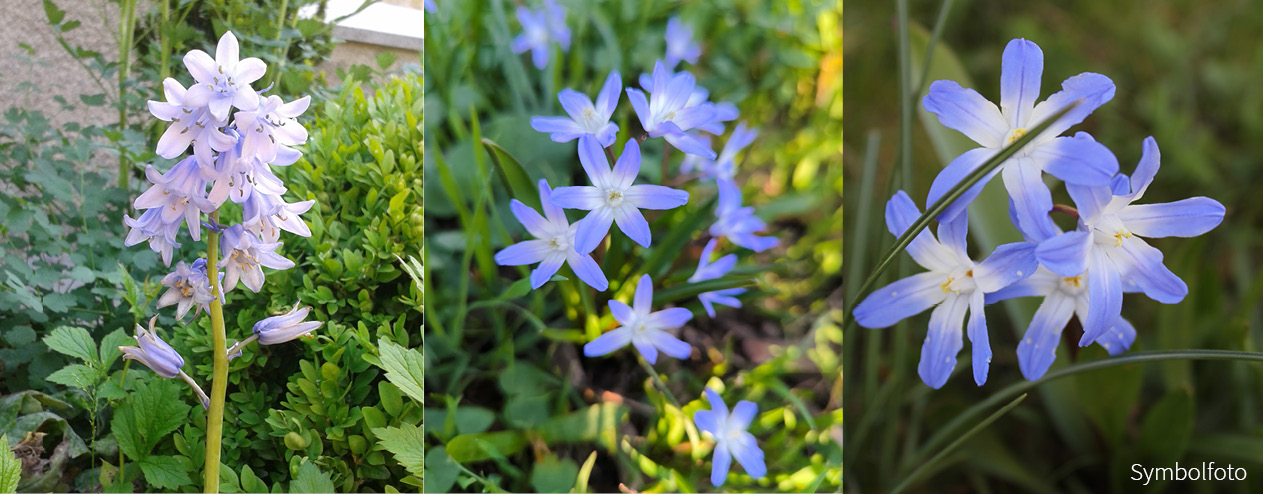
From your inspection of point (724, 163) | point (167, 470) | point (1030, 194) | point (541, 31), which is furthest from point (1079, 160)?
point (167, 470)

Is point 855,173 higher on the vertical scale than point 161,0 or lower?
lower

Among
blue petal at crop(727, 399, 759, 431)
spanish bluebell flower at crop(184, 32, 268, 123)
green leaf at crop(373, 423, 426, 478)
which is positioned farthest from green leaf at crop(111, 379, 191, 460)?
blue petal at crop(727, 399, 759, 431)

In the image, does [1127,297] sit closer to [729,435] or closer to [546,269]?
[729,435]

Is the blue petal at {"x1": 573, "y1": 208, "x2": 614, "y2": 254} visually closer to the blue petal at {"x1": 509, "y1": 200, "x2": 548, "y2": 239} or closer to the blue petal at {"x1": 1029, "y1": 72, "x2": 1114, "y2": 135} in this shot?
the blue petal at {"x1": 509, "y1": 200, "x2": 548, "y2": 239}

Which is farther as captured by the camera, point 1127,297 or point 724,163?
point 724,163

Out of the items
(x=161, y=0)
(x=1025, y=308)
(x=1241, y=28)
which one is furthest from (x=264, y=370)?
(x=1241, y=28)

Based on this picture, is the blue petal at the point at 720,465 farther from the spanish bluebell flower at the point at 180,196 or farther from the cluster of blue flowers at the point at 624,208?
the spanish bluebell flower at the point at 180,196

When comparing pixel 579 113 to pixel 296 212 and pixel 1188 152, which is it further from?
pixel 1188 152
